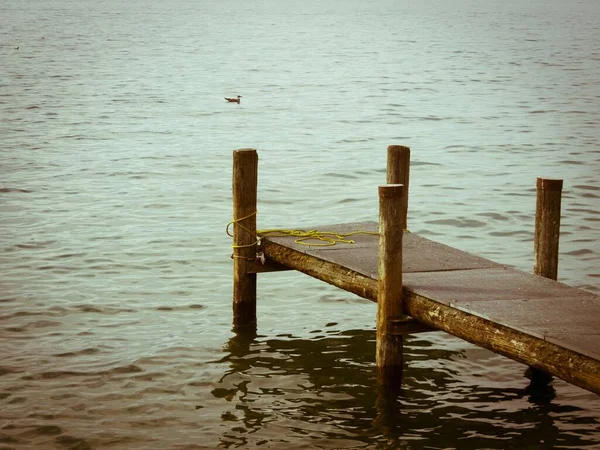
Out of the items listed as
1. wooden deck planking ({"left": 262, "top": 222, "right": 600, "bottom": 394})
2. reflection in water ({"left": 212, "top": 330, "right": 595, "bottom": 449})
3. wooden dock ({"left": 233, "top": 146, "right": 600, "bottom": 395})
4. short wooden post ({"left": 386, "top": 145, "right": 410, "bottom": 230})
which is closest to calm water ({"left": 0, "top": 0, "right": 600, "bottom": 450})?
reflection in water ({"left": 212, "top": 330, "right": 595, "bottom": 449})

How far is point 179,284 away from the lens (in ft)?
43.7

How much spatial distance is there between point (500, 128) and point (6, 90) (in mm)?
18280

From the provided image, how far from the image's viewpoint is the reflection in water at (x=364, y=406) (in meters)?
8.50

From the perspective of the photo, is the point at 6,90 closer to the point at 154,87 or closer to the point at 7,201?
the point at 154,87

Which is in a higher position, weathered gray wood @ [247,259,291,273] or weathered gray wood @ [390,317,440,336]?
weathered gray wood @ [247,259,291,273]

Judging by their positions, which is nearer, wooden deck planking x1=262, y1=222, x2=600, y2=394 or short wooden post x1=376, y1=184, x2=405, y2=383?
wooden deck planking x1=262, y1=222, x2=600, y2=394

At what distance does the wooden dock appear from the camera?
7281 mm

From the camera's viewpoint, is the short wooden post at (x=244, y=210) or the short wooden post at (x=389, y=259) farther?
the short wooden post at (x=244, y=210)

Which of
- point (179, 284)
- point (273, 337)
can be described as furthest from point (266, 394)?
point (179, 284)

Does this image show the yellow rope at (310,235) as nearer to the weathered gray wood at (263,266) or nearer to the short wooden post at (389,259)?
the weathered gray wood at (263,266)

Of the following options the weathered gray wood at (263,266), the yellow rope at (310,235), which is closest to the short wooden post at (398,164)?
the yellow rope at (310,235)

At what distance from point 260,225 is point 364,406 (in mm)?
8224

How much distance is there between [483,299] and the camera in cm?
822

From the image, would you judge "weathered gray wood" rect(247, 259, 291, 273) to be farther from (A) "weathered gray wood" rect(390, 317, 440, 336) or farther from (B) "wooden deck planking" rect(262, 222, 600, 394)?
(A) "weathered gray wood" rect(390, 317, 440, 336)
